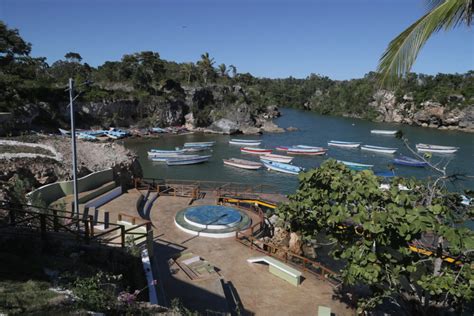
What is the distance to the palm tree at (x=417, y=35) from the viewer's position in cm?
369

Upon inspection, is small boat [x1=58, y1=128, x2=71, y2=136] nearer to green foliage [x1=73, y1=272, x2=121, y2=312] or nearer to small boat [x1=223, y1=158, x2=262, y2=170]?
small boat [x1=223, y1=158, x2=262, y2=170]

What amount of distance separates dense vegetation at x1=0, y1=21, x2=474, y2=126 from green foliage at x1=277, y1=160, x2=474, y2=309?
178 ft

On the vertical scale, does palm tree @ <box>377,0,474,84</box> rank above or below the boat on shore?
above

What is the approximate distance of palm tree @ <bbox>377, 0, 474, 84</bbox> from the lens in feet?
12.1

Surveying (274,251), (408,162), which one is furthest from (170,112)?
(274,251)

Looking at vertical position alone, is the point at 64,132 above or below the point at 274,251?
above

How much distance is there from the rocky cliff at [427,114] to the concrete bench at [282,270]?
64.9m

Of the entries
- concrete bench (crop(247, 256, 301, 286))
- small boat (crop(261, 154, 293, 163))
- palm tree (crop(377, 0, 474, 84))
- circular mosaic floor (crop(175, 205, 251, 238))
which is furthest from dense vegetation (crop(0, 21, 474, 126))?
palm tree (crop(377, 0, 474, 84))

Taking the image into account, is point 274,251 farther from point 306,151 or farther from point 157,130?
point 157,130

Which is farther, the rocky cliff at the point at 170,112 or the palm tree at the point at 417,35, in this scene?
the rocky cliff at the point at 170,112

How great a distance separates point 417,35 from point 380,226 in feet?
8.45

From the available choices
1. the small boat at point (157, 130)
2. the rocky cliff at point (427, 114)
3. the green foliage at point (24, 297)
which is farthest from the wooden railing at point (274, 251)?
the rocky cliff at point (427, 114)

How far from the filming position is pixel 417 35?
3803 mm

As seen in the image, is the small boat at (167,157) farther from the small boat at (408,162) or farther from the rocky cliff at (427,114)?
the rocky cliff at (427,114)
